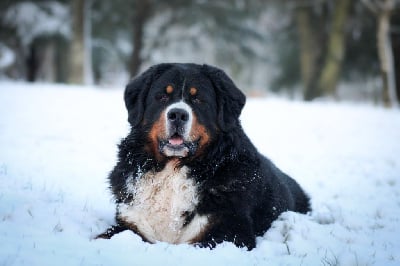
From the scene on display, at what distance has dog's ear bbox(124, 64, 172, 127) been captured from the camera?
14.9 feet

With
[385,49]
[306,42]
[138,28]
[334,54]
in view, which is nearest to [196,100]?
[385,49]

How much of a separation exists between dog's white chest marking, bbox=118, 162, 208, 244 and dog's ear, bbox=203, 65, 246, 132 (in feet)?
2.29

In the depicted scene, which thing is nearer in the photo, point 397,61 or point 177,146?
point 177,146

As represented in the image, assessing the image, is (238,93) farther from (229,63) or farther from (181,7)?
(229,63)

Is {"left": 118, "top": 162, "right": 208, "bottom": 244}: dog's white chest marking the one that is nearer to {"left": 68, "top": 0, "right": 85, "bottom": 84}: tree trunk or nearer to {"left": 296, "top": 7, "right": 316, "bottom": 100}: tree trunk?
{"left": 68, "top": 0, "right": 85, "bottom": 84}: tree trunk

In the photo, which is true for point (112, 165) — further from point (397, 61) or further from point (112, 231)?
point (397, 61)

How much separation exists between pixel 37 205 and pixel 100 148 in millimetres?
4014

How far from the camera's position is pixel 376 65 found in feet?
82.8

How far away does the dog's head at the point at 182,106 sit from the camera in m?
4.23

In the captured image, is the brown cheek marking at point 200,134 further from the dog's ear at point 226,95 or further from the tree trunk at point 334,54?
the tree trunk at point 334,54

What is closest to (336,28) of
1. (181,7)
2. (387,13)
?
(387,13)

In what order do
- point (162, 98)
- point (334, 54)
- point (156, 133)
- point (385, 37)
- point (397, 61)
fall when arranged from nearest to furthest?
point (156, 133), point (162, 98), point (385, 37), point (334, 54), point (397, 61)

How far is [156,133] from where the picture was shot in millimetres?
4340

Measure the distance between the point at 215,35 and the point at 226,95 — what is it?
66.5 feet
